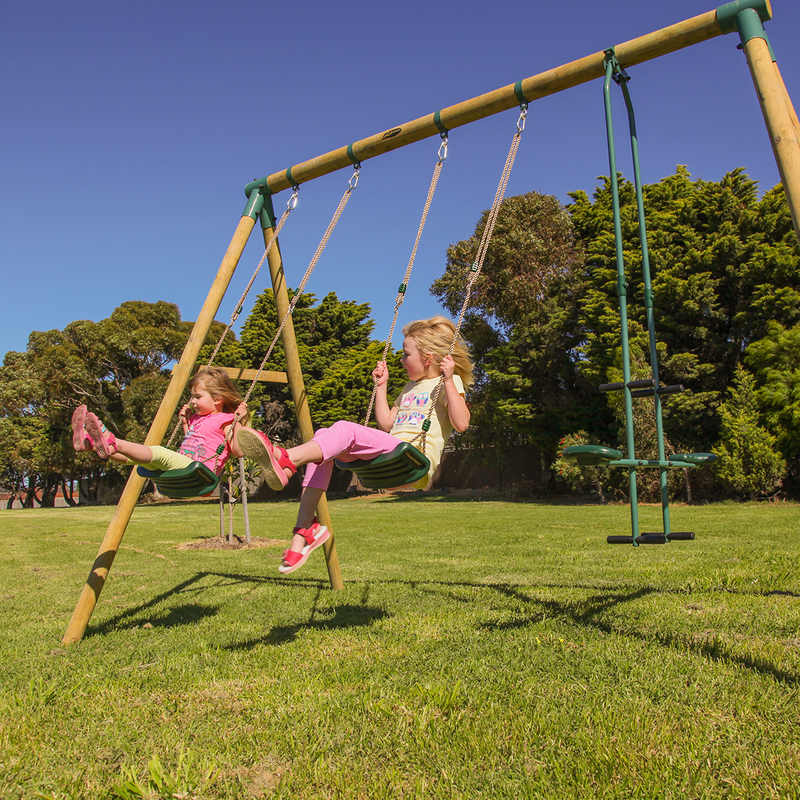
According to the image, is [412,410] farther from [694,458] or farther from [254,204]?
[254,204]

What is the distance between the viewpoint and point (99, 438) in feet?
12.5

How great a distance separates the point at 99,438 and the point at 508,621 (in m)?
3.03

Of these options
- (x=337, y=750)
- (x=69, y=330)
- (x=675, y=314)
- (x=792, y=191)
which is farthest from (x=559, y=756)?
(x=69, y=330)

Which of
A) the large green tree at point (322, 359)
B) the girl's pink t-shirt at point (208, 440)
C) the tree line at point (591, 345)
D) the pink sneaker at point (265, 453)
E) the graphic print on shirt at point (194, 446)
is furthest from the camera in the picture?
the large green tree at point (322, 359)

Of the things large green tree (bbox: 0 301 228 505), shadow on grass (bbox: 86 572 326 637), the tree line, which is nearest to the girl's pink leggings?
shadow on grass (bbox: 86 572 326 637)

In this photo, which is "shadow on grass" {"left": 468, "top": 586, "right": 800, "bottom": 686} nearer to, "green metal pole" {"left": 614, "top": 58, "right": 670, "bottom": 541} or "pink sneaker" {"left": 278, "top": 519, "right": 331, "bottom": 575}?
"green metal pole" {"left": 614, "top": 58, "right": 670, "bottom": 541}

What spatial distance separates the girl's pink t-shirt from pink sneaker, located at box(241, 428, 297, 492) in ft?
1.51

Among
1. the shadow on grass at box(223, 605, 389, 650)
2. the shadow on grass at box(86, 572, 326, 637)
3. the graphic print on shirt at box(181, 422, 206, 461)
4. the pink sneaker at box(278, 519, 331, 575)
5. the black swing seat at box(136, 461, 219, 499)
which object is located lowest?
the shadow on grass at box(86, 572, 326, 637)

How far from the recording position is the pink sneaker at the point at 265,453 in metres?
3.62

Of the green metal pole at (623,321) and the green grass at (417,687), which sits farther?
the green metal pole at (623,321)

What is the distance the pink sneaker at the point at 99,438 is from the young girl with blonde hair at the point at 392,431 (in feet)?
2.62

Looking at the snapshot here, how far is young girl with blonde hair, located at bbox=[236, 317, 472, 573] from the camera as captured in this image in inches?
151

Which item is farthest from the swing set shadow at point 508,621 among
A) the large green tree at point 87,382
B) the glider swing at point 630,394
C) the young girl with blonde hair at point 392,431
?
the large green tree at point 87,382

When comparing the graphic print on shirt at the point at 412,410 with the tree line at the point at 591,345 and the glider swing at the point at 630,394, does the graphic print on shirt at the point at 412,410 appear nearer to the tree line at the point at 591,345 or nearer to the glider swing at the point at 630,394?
the glider swing at the point at 630,394
